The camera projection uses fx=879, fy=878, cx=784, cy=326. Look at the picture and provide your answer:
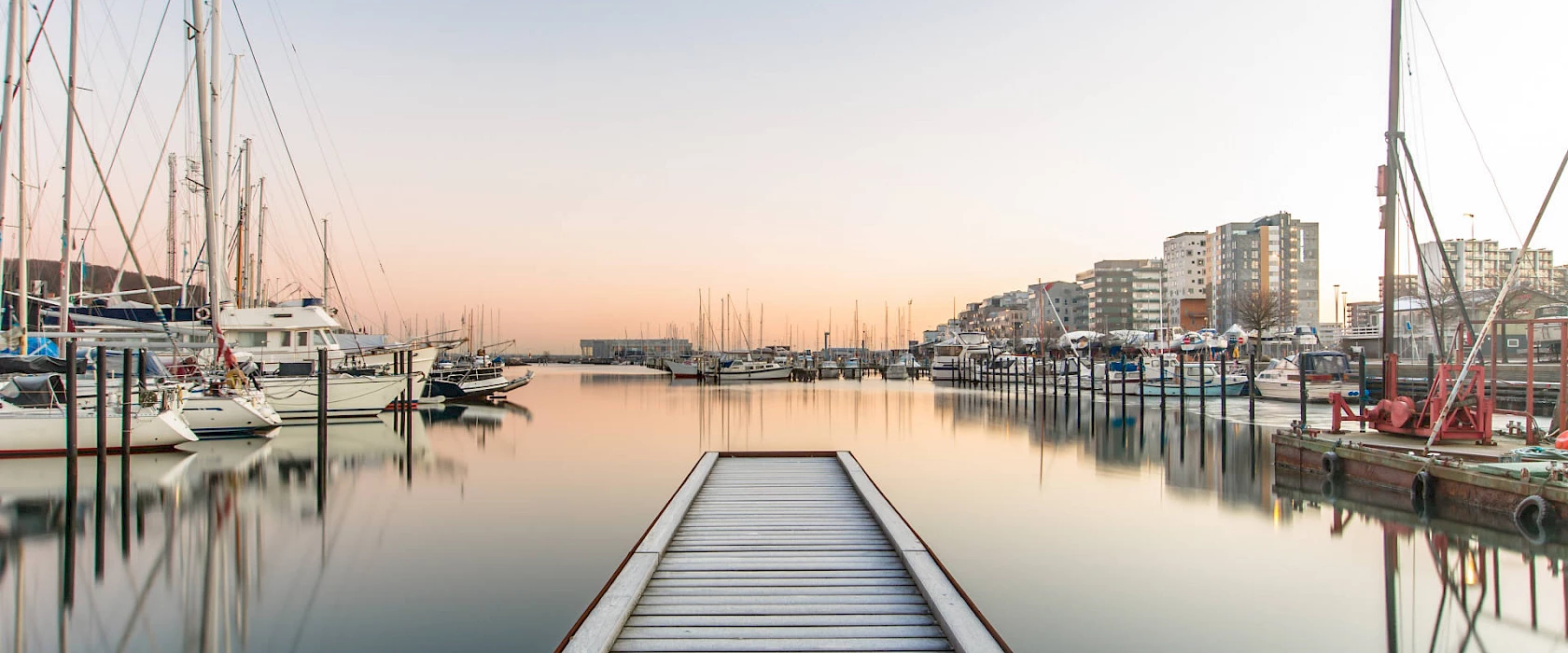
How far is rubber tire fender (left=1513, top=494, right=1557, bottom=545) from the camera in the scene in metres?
12.2

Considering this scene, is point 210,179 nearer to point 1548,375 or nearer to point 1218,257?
point 1548,375

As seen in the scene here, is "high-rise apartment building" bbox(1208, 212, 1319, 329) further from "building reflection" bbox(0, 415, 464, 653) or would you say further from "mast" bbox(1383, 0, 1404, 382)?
"building reflection" bbox(0, 415, 464, 653)

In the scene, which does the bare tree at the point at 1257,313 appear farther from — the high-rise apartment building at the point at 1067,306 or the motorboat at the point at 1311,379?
the high-rise apartment building at the point at 1067,306

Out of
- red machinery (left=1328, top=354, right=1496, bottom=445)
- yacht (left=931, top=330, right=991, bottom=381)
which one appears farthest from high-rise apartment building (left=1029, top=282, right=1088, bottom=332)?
red machinery (left=1328, top=354, right=1496, bottom=445)

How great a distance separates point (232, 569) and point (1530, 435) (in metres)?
22.5

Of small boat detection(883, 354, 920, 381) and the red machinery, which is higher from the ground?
the red machinery

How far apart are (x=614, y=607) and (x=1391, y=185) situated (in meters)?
22.2

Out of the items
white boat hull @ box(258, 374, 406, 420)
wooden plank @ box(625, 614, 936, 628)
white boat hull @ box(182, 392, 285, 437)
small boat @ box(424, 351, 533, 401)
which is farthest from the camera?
small boat @ box(424, 351, 533, 401)

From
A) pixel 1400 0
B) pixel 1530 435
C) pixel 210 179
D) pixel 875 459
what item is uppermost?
pixel 1400 0

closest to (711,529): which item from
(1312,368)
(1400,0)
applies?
(1400,0)

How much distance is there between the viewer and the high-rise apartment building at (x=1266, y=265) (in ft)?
433

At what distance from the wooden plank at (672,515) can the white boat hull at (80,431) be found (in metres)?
15.2

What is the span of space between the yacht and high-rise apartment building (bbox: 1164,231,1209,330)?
54.3 metres

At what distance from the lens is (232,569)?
11820 millimetres
